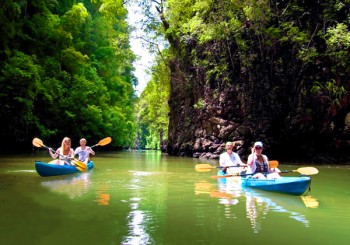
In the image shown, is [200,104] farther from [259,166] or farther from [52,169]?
[259,166]

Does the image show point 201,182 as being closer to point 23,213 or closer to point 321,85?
point 23,213

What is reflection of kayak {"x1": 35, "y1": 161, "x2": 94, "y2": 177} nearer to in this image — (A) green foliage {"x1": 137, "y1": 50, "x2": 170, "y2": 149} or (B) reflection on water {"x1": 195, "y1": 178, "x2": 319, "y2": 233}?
(B) reflection on water {"x1": 195, "y1": 178, "x2": 319, "y2": 233}

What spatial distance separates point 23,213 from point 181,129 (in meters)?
19.1

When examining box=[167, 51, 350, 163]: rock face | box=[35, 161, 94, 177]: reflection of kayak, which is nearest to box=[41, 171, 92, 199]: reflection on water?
box=[35, 161, 94, 177]: reflection of kayak

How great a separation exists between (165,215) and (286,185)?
301 centimetres

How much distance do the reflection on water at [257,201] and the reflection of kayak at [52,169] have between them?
410cm

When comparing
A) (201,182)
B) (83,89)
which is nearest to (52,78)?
(83,89)

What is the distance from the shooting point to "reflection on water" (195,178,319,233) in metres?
5.48

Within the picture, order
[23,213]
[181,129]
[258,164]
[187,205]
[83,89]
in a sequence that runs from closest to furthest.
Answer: [23,213], [187,205], [258,164], [181,129], [83,89]

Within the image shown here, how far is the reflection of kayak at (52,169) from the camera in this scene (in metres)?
9.95

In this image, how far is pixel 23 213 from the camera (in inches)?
212

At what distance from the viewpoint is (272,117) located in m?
18.4

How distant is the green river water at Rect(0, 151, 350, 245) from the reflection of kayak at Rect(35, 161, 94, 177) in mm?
989

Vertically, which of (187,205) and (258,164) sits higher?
(258,164)
